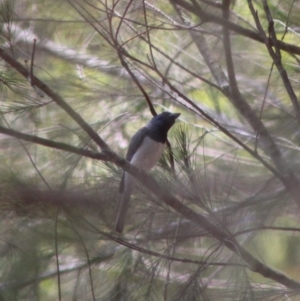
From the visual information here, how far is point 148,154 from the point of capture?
2.30 m

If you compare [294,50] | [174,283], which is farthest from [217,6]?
[174,283]

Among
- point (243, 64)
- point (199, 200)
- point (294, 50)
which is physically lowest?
point (199, 200)

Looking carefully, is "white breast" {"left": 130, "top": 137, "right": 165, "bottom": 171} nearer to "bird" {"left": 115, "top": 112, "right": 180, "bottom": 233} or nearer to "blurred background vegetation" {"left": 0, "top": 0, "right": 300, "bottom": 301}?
"bird" {"left": 115, "top": 112, "right": 180, "bottom": 233}

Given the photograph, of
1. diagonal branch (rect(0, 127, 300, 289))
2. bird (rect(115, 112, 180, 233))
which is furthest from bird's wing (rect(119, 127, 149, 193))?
diagonal branch (rect(0, 127, 300, 289))

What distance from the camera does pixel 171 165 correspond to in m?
1.89

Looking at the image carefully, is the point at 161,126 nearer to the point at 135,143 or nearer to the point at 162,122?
the point at 162,122

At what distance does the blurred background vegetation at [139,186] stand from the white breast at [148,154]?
0.14 metres

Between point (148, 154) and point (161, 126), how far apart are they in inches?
6.2

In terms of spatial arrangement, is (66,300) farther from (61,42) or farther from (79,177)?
(61,42)

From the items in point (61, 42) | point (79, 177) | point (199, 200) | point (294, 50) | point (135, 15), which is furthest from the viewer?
point (61, 42)

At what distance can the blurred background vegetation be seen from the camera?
1.74 meters

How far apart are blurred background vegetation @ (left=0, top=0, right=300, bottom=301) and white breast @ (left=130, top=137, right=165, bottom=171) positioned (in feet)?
0.46

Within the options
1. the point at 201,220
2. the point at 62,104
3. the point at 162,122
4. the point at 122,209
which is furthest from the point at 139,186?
the point at 162,122

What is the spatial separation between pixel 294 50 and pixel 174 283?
78 centimetres
